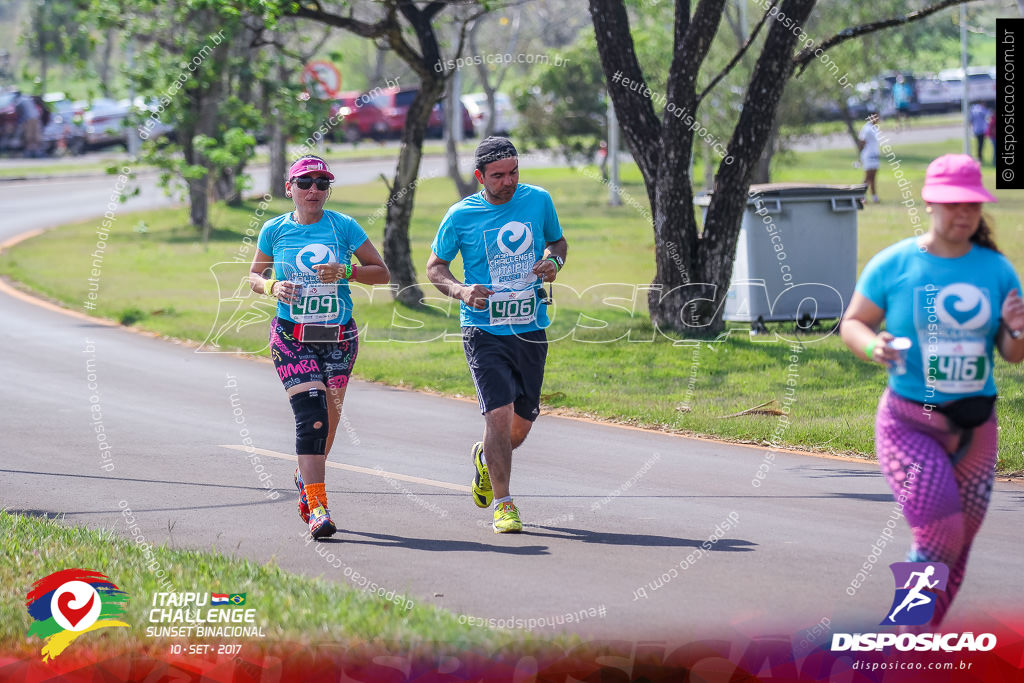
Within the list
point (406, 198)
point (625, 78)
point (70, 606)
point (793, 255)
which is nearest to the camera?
point (70, 606)

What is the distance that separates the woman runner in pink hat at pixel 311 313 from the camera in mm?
7160

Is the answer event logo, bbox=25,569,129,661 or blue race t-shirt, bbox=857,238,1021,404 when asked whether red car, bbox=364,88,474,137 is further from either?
blue race t-shirt, bbox=857,238,1021,404

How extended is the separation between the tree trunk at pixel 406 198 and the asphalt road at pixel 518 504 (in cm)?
563

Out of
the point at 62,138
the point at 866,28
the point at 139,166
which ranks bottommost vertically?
the point at 139,166

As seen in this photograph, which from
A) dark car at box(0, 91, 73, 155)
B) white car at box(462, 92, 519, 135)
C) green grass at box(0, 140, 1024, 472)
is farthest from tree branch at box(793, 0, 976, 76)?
dark car at box(0, 91, 73, 155)

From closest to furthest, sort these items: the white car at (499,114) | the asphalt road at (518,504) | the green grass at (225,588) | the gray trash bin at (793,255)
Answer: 1. the green grass at (225,588)
2. the asphalt road at (518,504)
3. the gray trash bin at (793,255)
4. the white car at (499,114)

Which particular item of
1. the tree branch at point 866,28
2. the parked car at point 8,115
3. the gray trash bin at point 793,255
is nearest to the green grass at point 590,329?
the gray trash bin at point 793,255

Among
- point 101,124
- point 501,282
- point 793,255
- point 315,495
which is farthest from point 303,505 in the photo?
point 101,124

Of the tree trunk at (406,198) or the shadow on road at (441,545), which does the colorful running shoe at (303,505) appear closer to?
the shadow on road at (441,545)

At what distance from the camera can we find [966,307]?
16.2 ft

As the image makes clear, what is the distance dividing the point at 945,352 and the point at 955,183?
24.7 inches

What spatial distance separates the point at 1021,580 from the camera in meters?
6.35

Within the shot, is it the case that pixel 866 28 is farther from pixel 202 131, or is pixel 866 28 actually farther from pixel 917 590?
pixel 202 131

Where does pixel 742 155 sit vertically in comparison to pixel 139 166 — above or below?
above
